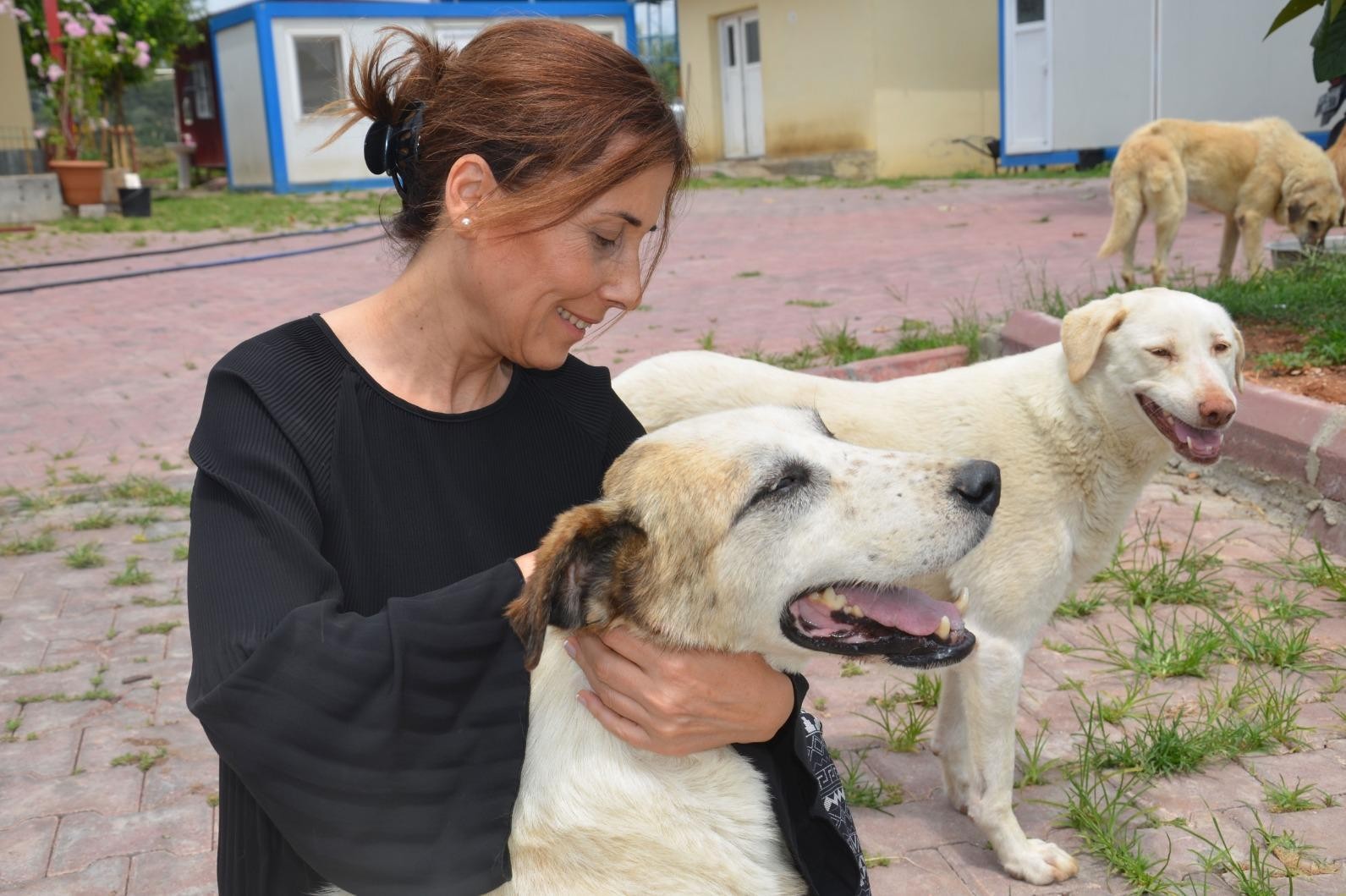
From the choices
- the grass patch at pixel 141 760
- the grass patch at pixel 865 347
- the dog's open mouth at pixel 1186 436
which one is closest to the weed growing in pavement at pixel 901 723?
the dog's open mouth at pixel 1186 436

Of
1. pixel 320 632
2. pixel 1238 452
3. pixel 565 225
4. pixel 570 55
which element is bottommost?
pixel 1238 452

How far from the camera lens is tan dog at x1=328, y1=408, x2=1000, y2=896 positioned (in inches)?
79.1

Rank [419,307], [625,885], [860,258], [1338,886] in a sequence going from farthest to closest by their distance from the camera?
1. [860,258]
2. [1338,886]
3. [419,307]
4. [625,885]

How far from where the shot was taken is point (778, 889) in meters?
2.12

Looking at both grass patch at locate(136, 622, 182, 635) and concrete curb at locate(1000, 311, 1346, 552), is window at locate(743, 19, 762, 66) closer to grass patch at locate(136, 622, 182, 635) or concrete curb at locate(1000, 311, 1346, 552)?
concrete curb at locate(1000, 311, 1346, 552)

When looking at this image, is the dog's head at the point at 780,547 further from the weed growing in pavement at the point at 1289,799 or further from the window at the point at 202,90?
the window at the point at 202,90

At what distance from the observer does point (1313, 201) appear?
8.39 m

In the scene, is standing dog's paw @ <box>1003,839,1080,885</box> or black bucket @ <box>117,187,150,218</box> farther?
black bucket @ <box>117,187,150,218</box>

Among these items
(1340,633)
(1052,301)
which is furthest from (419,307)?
(1052,301)

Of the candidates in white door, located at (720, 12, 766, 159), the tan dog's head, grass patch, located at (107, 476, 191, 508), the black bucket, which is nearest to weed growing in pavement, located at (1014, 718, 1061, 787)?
grass patch, located at (107, 476, 191, 508)

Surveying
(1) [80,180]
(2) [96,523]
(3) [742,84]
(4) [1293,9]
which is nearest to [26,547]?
(2) [96,523]

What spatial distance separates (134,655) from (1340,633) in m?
4.48

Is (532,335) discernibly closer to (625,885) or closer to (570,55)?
(570,55)

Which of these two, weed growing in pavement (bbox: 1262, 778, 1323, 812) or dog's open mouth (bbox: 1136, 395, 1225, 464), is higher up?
dog's open mouth (bbox: 1136, 395, 1225, 464)
